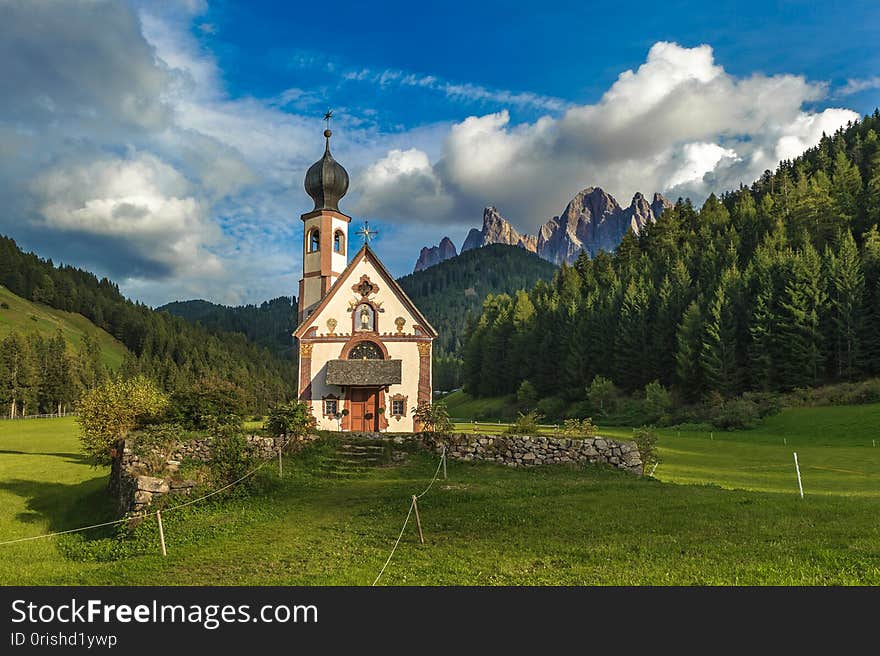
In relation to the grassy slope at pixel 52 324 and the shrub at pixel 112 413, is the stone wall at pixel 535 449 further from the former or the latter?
the grassy slope at pixel 52 324

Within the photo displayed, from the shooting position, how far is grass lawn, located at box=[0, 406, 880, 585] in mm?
10945

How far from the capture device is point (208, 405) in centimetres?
2548

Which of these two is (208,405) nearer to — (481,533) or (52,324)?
(481,533)

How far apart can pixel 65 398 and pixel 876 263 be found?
386 ft

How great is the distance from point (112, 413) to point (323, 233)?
59.3 ft

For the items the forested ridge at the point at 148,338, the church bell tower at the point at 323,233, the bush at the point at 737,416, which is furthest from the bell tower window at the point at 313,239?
the forested ridge at the point at 148,338

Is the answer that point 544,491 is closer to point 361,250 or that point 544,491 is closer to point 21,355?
point 361,250

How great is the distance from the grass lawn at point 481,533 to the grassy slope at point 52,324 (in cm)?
14686

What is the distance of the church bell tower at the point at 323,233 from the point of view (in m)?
40.9

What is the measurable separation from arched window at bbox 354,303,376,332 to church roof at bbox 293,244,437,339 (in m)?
1.77

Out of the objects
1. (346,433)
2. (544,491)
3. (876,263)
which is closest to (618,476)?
(544,491)

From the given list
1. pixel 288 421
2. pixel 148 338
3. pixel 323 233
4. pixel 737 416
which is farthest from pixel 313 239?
pixel 148 338
